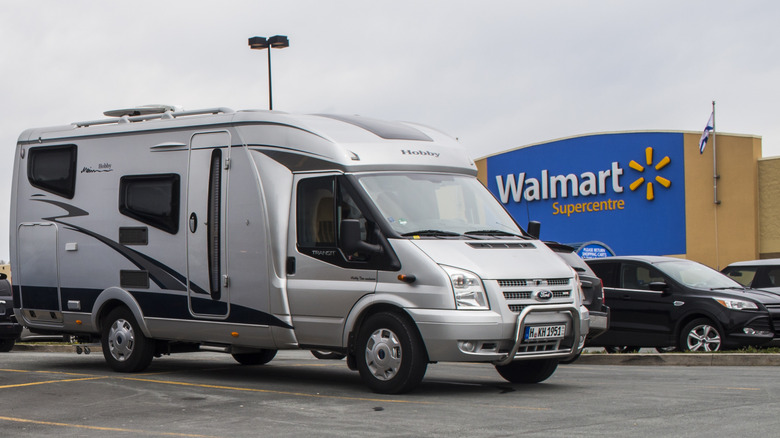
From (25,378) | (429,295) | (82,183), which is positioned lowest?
(25,378)

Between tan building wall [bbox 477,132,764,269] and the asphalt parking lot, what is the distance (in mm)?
21275

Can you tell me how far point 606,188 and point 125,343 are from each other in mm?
27431

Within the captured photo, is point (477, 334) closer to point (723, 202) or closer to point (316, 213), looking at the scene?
point (316, 213)

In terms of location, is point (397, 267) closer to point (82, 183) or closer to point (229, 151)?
point (229, 151)

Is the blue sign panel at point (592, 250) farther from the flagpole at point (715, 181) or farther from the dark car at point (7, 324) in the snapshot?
the dark car at point (7, 324)

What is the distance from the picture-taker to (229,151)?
12.0 m

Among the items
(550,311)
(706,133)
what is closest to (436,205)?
(550,311)

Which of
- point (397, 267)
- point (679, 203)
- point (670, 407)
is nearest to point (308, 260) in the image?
point (397, 267)

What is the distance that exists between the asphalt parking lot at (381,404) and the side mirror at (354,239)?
1421mm

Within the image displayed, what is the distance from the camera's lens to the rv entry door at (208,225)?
11977mm

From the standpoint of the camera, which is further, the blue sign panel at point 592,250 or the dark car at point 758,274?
the blue sign panel at point 592,250

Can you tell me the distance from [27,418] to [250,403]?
1.94m

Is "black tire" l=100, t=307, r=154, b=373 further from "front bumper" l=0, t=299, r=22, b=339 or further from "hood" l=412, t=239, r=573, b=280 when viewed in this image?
"front bumper" l=0, t=299, r=22, b=339

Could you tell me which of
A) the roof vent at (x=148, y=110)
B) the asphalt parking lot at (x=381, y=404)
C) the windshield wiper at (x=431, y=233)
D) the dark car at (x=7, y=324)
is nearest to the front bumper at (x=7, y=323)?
the dark car at (x=7, y=324)
